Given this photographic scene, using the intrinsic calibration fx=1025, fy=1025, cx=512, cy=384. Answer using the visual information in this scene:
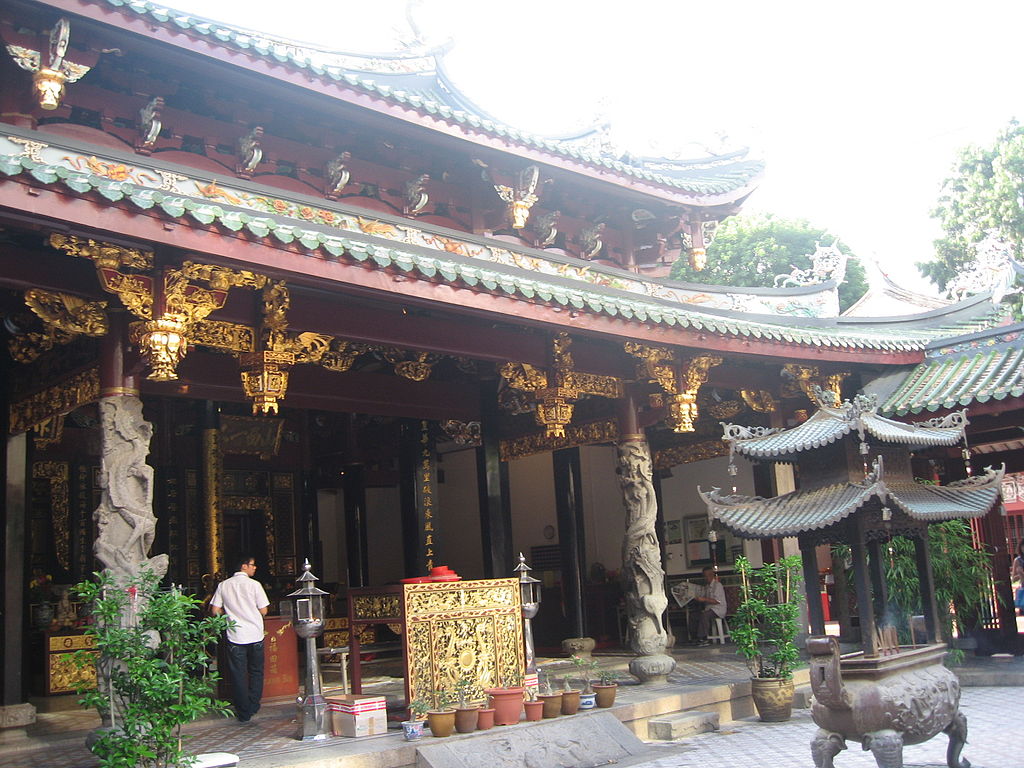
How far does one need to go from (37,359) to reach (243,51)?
2913mm

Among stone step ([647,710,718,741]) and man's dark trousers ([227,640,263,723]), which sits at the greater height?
man's dark trousers ([227,640,263,723])

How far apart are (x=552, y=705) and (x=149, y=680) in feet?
10.8

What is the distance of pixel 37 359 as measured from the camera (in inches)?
319

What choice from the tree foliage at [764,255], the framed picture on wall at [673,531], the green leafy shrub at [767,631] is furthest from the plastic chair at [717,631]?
the tree foliage at [764,255]

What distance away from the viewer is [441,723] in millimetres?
6961

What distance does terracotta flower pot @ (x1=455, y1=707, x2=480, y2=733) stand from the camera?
7086mm

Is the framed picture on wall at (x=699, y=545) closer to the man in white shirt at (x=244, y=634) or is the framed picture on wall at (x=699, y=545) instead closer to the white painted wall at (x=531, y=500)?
the white painted wall at (x=531, y=500)

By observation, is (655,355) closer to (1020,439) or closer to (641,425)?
(641,425)

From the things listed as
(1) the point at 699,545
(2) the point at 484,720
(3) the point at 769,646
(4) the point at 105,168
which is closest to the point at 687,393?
(3) the point at 769,646

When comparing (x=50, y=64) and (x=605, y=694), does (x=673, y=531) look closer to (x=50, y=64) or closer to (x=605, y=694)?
(x=605, y=694)

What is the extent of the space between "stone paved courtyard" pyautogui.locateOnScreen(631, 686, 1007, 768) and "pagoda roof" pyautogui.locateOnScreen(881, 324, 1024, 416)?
3075 mm

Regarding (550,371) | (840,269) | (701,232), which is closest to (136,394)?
(550,371)

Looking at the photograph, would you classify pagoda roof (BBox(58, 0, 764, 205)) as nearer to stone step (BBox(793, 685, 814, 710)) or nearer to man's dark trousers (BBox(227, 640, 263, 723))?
man's dark trousers (BBox(227, 640, 263, 723))

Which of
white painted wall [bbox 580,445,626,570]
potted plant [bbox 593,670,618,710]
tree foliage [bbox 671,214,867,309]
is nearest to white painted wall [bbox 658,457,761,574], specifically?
white painted wall [bbox 580,445,626,570]
